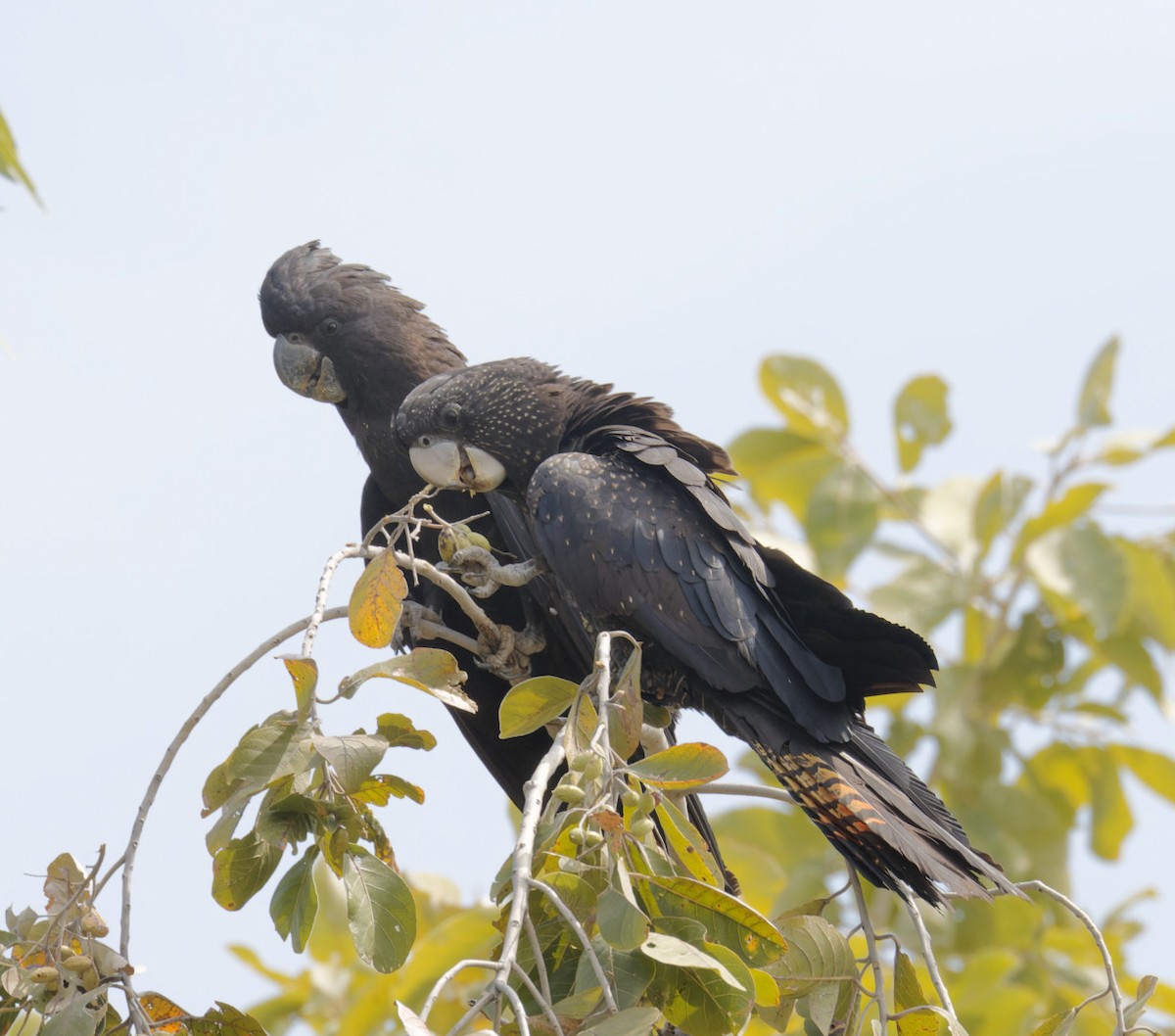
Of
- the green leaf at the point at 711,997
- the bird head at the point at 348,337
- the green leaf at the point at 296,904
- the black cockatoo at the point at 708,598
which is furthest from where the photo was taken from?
the bird head at the point at 348,337

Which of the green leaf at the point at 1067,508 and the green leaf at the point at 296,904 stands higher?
the green leaf at the point at 1067,508

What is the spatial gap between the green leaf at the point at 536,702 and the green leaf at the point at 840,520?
13.1 feet

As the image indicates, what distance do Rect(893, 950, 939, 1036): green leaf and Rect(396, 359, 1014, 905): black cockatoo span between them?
0.50 feet

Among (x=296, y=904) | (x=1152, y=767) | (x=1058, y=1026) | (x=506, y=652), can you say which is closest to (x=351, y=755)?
(x=296, y=904)

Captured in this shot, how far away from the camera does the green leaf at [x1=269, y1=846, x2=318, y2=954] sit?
201 centimetres

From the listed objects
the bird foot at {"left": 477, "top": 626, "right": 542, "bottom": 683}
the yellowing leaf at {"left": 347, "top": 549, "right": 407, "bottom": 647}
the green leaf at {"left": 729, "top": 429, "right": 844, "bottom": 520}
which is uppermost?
the green leaf at {"left": 729, "top": 429, "right": 844, "bottom": 520}

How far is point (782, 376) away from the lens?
6.45 meters

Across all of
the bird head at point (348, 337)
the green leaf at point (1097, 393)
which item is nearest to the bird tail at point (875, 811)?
the bird head at point (348, 337)

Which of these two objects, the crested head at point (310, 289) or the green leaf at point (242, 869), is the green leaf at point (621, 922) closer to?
the green leaf at point (242, 869)

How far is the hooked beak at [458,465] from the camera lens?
11.1 feet

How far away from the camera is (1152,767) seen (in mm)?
6020

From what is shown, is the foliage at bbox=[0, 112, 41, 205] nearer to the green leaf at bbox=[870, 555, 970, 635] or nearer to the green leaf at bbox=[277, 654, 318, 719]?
→ the green leaf at bbox=[277, 654, 318, 719]

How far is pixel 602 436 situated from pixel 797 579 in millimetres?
606

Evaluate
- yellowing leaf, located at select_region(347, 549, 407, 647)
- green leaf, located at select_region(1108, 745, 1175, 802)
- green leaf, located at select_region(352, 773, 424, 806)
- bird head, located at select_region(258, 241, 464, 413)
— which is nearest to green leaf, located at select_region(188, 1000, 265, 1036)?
green leaf, located at select_region(352, 773, 424, 806)
